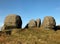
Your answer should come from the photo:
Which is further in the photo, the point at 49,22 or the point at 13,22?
the point at 49,22

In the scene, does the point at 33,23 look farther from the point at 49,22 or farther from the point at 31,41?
the point at 31,41

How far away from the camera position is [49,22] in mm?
66812

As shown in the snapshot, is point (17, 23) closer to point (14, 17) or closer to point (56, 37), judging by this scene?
point (14, 17)

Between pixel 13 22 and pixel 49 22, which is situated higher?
pixel 13 22

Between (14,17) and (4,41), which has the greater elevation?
(14,17)

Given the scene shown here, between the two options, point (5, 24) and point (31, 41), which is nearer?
point (31, 41)

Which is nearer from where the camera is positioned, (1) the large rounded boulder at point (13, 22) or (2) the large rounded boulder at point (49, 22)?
(1) the large rounded boulder at point (13, 22)

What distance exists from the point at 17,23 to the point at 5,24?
5.42m

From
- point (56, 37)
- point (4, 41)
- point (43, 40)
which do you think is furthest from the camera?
point (56, 37)

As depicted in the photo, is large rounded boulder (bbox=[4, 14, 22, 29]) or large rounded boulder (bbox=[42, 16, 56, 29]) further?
large rounded boulder (bbox=[42, 16, 56, 29])

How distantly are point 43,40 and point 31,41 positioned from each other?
215cm

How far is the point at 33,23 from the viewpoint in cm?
7538

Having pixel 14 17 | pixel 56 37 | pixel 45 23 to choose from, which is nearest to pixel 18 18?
pixel 14 17

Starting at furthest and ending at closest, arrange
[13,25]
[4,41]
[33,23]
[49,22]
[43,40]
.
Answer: [33,23], [49,22], [13,25], [43,40], [4,41]
